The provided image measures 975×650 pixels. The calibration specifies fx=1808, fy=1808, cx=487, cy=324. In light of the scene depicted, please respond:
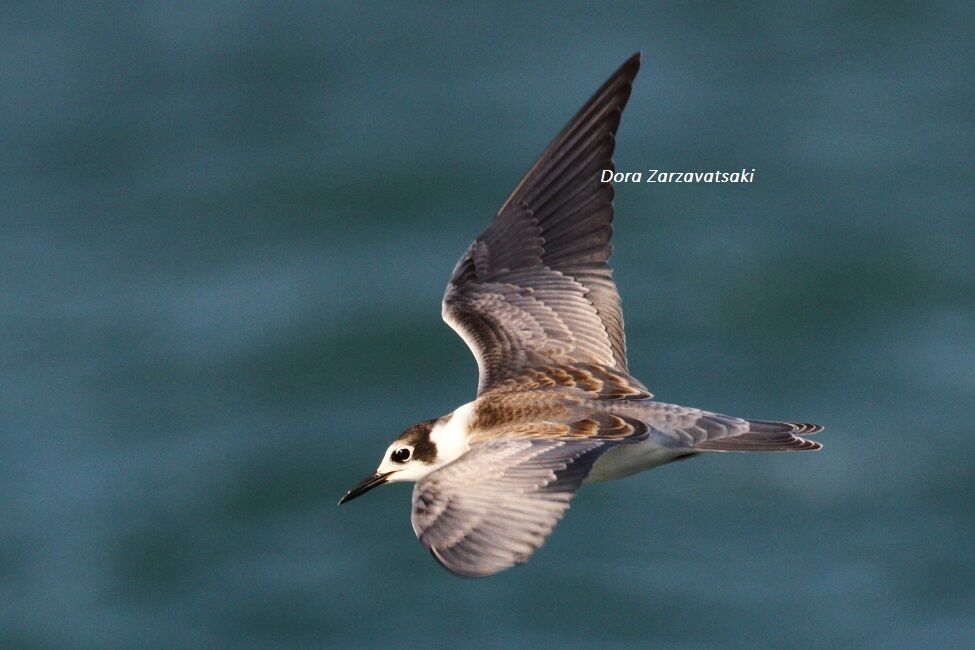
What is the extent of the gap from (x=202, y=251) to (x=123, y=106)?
2.76 meters

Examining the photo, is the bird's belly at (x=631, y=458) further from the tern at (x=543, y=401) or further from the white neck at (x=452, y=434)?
the white neck at (x=452, y=434)

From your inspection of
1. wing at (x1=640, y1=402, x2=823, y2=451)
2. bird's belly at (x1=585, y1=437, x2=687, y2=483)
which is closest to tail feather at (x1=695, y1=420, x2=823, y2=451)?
wing at (x1=640, y1=402, x2=823, y2=451)

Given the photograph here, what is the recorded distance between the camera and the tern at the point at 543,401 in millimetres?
9234

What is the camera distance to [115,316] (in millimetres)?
19078

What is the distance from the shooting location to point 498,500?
9.26m

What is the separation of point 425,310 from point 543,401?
300 inches

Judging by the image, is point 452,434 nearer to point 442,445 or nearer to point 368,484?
point 442,445

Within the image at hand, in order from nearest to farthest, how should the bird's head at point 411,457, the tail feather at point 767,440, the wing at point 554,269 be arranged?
the tail feather at point 767,440, the bird's head at point 411,457, the wing at point 554,269

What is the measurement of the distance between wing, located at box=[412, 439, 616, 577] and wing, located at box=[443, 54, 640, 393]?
5.38 ft

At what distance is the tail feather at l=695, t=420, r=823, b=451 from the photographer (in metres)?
10.3

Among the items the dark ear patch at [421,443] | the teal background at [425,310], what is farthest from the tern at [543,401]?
the teal background at [425,310]

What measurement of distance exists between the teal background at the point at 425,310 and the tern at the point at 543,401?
18.6 ft

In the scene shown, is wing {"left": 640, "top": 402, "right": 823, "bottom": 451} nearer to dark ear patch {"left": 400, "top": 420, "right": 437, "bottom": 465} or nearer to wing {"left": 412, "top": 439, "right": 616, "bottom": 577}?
wing {"left": 412, "top": 439, "right": 616, "bottom": 577}

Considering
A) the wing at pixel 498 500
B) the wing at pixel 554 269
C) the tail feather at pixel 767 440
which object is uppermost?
the wing at pixel 554 269
